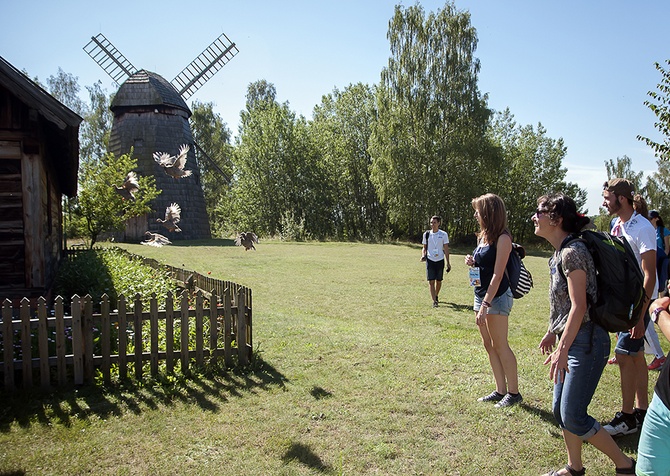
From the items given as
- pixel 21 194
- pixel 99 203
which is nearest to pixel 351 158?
pixel 99 203

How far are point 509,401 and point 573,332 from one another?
6.62 ft

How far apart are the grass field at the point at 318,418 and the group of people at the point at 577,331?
0.45 metres

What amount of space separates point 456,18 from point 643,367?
33529 millimetres

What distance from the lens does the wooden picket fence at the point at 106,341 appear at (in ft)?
16.4

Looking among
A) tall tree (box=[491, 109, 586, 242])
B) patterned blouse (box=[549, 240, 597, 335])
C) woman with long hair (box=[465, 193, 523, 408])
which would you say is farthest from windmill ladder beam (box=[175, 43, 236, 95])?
patterned blouse (box=[549, 240, 597, 335])

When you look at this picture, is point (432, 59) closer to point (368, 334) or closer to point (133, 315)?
point (368, 334)

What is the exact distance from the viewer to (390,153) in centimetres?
3391

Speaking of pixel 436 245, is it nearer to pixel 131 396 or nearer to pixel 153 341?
pixel 153 341

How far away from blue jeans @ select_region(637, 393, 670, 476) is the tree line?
29.3 meters

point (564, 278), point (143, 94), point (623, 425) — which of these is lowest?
point (623, 425)

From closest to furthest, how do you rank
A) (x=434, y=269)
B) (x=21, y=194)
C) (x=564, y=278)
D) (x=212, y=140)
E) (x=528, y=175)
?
1. (x=564, y=278)
2. (x=21, y=194)
3. (x=434, y=269)
4. (x=528, y=175)
5. (x=212, y=140)

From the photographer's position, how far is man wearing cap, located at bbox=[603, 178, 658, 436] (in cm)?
401

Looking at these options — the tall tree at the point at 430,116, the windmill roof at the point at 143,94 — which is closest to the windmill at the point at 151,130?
the windmill roof at the point at 143,94

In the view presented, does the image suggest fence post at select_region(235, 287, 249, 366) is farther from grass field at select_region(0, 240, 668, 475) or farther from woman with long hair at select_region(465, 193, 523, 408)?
woman with long hair at select_region(465, 193, 523, 408)
